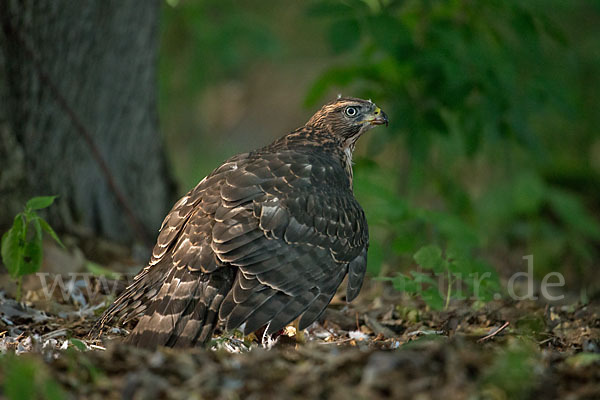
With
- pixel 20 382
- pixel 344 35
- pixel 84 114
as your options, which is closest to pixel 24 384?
pixel 20 382

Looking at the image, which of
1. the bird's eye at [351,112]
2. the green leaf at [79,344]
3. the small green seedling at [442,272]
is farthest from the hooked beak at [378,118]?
the green leaf at [79,344]

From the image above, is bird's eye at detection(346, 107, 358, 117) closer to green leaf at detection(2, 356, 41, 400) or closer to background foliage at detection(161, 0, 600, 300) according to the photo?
background foliage at detection(161, 0, 600, 300)

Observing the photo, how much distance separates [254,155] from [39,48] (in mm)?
1929

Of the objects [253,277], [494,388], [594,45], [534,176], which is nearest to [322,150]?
[253,277]

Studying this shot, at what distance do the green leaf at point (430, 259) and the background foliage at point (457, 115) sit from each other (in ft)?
0.04

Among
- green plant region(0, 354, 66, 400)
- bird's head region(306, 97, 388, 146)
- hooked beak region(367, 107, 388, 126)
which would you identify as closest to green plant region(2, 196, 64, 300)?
green plant region(0, 354, 66, 400)

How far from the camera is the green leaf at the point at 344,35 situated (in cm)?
499

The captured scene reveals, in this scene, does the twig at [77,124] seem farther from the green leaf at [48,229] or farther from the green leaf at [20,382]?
the green leaf at [20,382]

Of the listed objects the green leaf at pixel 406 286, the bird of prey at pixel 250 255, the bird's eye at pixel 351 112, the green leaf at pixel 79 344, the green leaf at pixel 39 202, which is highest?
the bird's eye at pixel 351 112

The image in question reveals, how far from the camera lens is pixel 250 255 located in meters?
3.48

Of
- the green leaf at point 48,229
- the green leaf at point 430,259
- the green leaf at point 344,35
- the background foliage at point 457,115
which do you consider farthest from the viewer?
the background foliage at point 457,115

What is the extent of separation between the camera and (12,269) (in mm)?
3934

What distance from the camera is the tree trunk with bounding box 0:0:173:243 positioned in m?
4.85

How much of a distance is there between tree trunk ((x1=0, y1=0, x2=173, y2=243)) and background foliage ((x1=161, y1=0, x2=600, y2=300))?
1.49 metres
